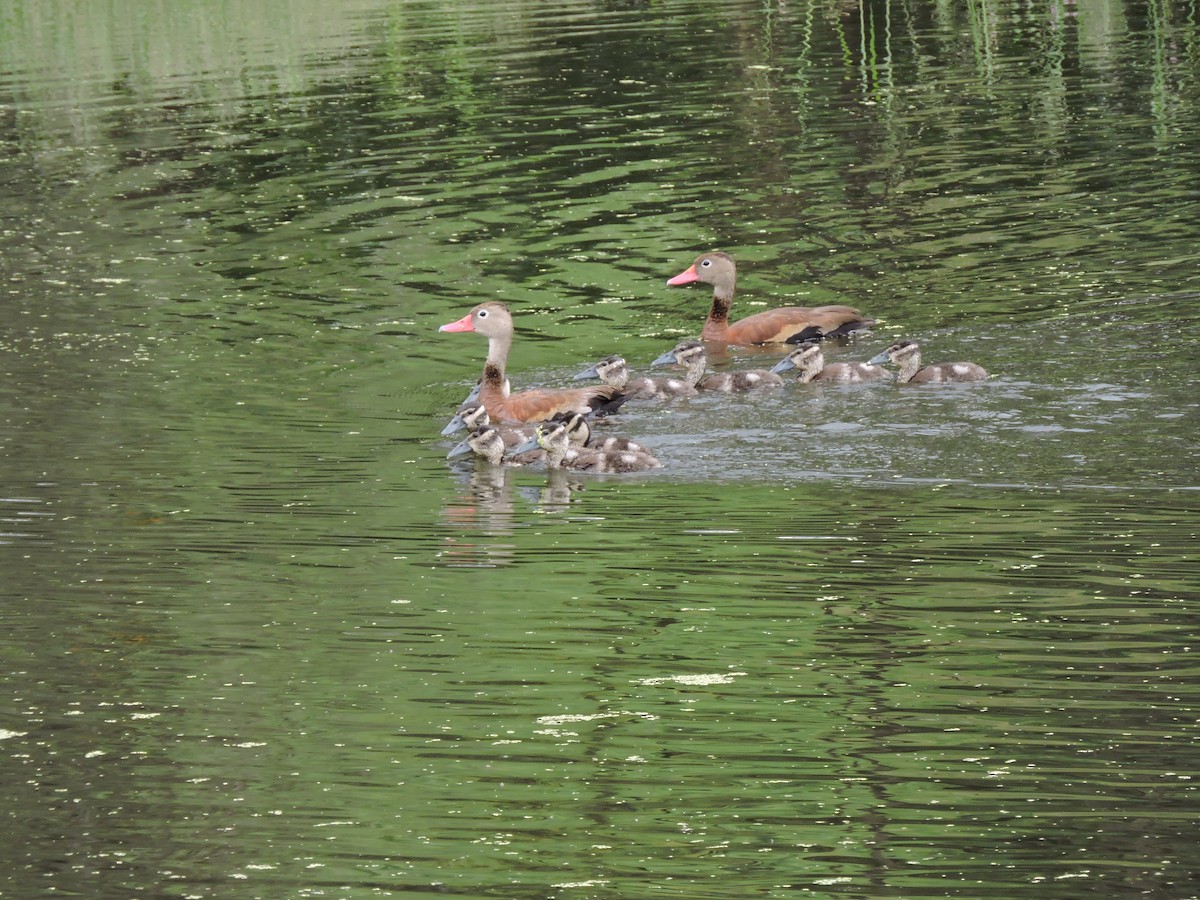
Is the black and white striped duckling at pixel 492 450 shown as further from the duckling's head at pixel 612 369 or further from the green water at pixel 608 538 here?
the duckling's head at pixel 612 369

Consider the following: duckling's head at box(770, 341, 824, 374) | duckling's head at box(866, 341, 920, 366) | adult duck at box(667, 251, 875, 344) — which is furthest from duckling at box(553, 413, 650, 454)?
adult duck at box(667, 251, 875, 344)

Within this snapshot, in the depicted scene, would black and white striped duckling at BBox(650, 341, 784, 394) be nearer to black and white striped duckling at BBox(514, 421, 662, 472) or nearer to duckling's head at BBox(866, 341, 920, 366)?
duckling's head at BBox(866, 341, 920, 366)

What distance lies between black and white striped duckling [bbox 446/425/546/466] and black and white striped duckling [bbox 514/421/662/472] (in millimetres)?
52

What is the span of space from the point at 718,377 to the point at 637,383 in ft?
1.62

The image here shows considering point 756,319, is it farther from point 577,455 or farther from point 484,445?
point 577,455

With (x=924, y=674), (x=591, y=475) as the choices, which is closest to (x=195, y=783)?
(x=924, y=674)

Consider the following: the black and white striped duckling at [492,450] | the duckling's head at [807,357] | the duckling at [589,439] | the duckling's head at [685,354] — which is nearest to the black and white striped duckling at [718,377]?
the duckling's head at [685,354]

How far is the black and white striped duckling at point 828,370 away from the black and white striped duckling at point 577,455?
1858 millimetres

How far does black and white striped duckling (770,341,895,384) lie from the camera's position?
11.8m

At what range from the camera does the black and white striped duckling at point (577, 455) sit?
10.1 metres

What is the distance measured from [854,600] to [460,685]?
1.59 m

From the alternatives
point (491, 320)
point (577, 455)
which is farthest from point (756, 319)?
point (577, 455)

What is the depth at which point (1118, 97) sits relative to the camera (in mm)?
23438

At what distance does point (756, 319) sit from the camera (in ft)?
44.4
